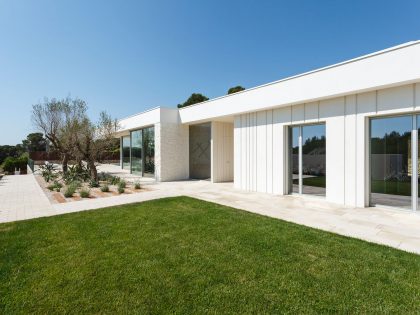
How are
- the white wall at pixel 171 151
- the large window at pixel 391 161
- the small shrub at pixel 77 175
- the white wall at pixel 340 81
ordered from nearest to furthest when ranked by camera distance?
the white wall at pixel 340 81
the large window at pixel 391 161
the small shrub at pixel 77 175
the white wall at pixel 171 151

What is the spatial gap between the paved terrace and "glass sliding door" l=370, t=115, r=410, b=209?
0.51 m

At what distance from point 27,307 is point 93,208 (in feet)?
16.6

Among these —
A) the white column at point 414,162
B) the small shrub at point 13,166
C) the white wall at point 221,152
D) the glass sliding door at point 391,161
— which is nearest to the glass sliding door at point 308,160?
the glass sliding door at point 391,161

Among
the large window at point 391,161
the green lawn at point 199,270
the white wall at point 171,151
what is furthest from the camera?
the white wall at point 171,151

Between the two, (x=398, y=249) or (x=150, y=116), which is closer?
(x=398, y=249)

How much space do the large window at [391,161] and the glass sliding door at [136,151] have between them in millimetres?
14294

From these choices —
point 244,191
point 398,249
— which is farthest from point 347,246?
point 244,191

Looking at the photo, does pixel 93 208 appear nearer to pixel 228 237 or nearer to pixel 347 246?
pixel 228 237

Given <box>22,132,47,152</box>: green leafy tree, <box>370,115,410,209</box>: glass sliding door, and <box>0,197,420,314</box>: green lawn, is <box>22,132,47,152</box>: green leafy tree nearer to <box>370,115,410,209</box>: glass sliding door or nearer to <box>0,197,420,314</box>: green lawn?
<box>0,197,420,314</box>: green lawn

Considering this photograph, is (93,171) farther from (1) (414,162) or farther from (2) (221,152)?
(1) (414,162)

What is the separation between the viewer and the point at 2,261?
3.75 m

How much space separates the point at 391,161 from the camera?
6.96m

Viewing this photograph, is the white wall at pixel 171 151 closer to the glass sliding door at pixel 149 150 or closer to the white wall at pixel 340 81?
the glass sliding door at pixel 149 150

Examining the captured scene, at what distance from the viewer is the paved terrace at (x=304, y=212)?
4.86 metres
